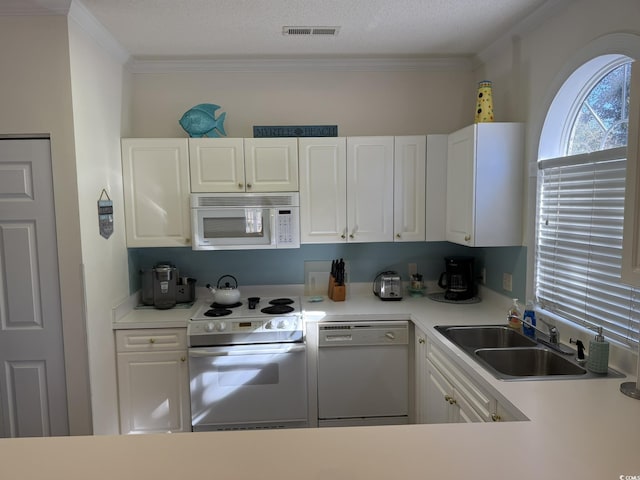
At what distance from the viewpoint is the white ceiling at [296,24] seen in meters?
2.24

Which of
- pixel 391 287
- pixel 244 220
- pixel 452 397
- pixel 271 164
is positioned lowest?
pixel 452 397

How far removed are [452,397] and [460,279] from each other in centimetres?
116

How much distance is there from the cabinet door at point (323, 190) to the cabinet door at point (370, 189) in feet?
0.16

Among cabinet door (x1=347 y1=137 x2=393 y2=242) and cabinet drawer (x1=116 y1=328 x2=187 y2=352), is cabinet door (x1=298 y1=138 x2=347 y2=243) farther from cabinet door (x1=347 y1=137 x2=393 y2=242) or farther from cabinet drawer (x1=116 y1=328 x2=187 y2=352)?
cabinet drawer (x1=116 y1=328 x2=187 y2=352)

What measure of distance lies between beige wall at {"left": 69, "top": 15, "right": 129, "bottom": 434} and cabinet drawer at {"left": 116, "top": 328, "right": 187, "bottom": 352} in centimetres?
7

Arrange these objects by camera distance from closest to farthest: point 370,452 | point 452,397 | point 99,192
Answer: point 370,452
point 452,397
point 99,192

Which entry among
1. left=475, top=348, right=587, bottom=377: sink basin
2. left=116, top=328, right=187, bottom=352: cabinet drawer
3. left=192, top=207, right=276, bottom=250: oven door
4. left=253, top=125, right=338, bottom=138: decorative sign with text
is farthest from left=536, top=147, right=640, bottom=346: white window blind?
left=116, top=328, right=187, bottom=352: cabinet drawer

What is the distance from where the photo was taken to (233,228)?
9.67ft

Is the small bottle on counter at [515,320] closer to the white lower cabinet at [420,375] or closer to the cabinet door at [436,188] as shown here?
the white lower cabinet at [420,375]

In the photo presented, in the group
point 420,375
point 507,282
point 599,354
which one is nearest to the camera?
point 599,354

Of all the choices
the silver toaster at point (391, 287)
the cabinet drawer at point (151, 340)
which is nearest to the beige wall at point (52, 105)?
the cabinet drawer at point (151, 340)

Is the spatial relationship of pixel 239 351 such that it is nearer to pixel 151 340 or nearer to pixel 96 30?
pixel 151 340

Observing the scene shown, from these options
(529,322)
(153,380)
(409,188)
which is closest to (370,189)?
(409,188)

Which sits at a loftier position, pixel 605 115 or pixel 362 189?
pixel 605 115
